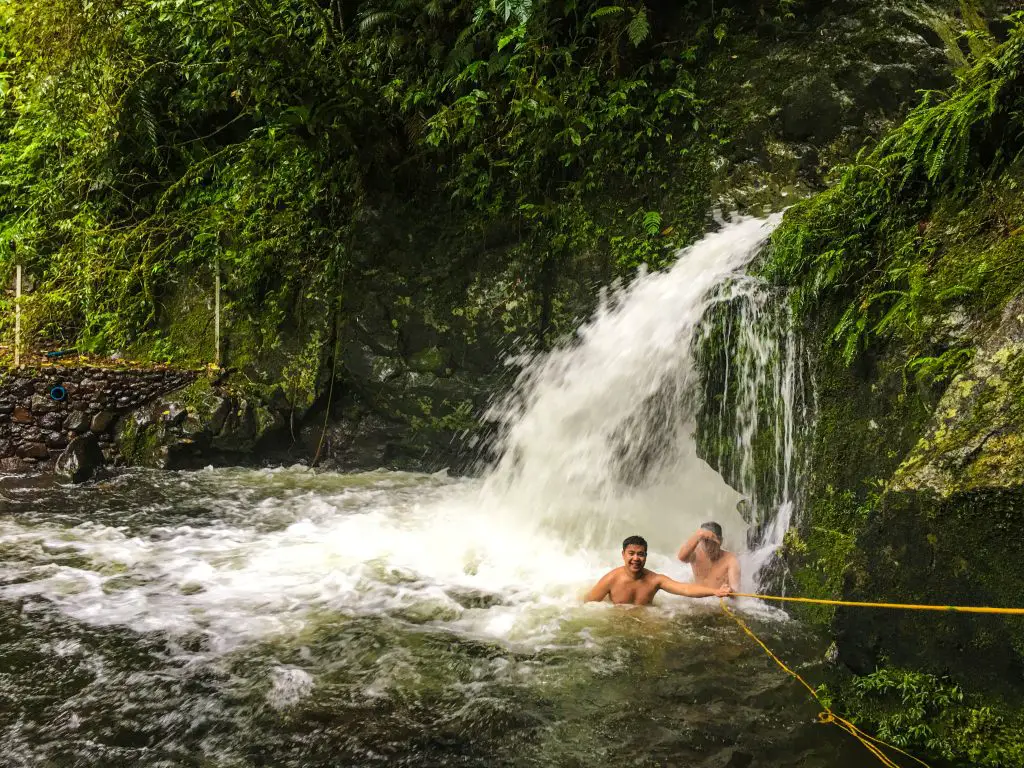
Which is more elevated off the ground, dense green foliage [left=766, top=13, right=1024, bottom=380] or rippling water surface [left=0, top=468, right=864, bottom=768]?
dense green foliage [left=766, top=13, right=1024, bottom=380]

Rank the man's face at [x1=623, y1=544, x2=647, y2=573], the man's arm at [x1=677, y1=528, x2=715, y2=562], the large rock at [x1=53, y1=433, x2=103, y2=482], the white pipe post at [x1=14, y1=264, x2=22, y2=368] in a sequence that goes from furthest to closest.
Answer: the white pipe post at [x1=14, y1=264, x2=22, y2=368], the large rock at [x1=53, y1=433, x2=103, y2=482], the man's arm at [x1=677, y1=528, x2=715, y2=562], the man's face at [x1=623, y1=544, x2=647, y2=573]

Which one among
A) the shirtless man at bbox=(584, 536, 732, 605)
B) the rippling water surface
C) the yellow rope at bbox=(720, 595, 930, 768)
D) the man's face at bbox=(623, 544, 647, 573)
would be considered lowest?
the rippling water surface

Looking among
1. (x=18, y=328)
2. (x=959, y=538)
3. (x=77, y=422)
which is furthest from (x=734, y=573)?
(x=18, y=328)

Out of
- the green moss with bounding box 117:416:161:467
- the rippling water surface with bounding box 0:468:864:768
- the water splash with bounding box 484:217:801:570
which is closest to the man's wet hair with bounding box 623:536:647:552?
the rippling water surface with bounding box 0:468:864:768

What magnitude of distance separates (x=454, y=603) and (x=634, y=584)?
4.31 ft

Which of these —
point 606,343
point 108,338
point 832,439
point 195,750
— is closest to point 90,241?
point 108,338

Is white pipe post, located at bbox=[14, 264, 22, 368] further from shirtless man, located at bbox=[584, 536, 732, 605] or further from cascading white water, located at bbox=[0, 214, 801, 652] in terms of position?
shirtless man, located at bbox=[584, 536, 732, 605]

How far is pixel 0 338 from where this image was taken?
31.5 ft

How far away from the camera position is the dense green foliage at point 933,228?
3609 mm

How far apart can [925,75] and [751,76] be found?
1897 millimetres

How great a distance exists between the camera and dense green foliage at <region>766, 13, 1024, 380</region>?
3609 mm

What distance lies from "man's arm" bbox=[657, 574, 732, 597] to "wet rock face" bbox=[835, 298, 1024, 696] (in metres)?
0.94

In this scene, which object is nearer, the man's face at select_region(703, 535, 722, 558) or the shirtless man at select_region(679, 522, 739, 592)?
the shirtless man at select_region(679, 522, 739, 592)

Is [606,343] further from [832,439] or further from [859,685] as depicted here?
[859,685]
